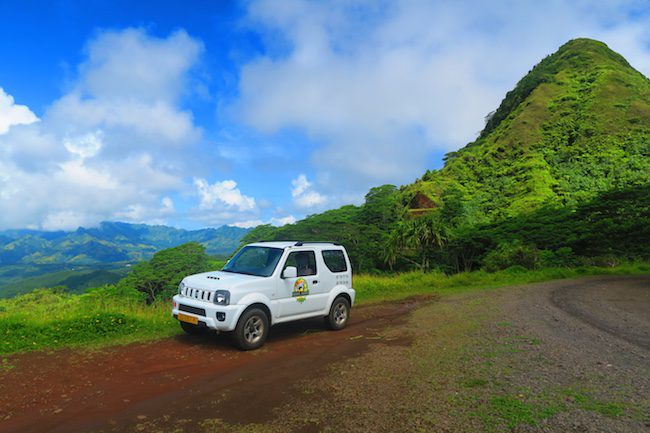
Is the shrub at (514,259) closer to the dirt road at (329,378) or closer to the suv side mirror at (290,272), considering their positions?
the dirt road at (329,378)

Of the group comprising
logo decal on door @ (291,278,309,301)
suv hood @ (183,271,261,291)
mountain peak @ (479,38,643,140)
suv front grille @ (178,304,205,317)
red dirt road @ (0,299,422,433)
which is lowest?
red dirt road @ (0,299,422,433)

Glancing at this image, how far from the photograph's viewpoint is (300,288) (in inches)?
336

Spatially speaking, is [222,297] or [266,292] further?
[266,292]

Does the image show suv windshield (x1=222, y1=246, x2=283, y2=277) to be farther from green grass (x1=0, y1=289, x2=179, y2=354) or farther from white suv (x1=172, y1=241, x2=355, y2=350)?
green grass (x1=0, y1=289, x2=179, y2=354)

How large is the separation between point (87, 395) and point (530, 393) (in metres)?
5.82

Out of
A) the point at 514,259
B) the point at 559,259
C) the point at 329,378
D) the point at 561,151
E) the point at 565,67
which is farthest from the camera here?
the point at 565,67

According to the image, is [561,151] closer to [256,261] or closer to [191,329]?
[256,261]

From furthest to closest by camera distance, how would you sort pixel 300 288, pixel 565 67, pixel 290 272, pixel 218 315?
1. pixel 565 67
2. pixel 300 288
3. pixel 290 272
4. pixel 218 315

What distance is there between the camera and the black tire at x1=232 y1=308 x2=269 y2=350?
24.1ft

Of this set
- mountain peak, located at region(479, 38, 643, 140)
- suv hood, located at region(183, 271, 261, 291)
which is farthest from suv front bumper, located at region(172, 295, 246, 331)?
mountain peak, located at region(479, 38, 643, 140)

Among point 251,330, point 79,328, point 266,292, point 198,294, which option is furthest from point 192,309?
point 79,328

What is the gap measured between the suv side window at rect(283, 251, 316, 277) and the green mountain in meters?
22.5

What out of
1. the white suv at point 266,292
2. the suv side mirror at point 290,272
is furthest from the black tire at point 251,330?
the suv side mirror at point 290,272

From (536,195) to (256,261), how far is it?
51.0 m
